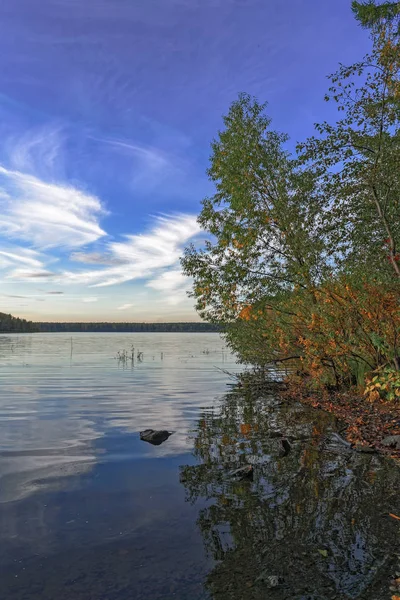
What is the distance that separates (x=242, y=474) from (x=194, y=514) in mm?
2290

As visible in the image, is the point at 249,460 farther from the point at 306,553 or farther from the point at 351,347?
the point at 351,347

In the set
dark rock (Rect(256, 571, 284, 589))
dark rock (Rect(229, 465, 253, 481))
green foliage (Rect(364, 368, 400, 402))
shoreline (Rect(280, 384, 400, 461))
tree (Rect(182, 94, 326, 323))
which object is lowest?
dark rock (Rect(256, 571, 284, 589))

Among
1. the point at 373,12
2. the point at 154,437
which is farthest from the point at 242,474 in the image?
the point at 373,12

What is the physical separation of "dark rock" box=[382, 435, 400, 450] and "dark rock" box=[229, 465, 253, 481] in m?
5.02

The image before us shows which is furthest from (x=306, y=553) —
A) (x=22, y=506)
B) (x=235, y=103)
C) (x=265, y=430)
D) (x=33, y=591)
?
(x=235, y=103)

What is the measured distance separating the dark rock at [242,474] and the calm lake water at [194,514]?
6.3 inches

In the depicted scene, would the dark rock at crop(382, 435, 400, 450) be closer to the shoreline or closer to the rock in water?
the shoreline

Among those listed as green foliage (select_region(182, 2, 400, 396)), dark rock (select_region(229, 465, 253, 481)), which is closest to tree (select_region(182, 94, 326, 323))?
green foliage (select_region(182, 2, 400, 396))

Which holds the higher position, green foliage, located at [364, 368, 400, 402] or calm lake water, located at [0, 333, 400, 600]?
green foliage, located at [364, 368, 400, 402]

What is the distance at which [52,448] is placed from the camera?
14.5m

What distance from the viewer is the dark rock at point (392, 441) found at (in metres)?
13.0

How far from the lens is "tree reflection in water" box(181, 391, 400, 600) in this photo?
20.5 feet

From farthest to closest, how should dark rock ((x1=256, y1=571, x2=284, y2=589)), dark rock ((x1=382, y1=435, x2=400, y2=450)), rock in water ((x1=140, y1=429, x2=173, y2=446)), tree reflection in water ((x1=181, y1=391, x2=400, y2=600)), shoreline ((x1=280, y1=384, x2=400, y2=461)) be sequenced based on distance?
rock in water ((x1=140, y1=429, x2=173, y2=446)) → shoreline ((x1=280, y1=384, x2=400, y2=461)) → dark rock ((x1=382, y1=435, x2=400, y2=450)) → tree reflection in water ((x1=181, y1=391, x2=400, y2=600)) → dark rock ((x1=256, y1=571, x2=284, y2=589))

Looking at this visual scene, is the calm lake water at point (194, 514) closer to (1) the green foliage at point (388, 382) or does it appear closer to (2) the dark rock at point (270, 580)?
(2) the dark rock at point (270, 580)
